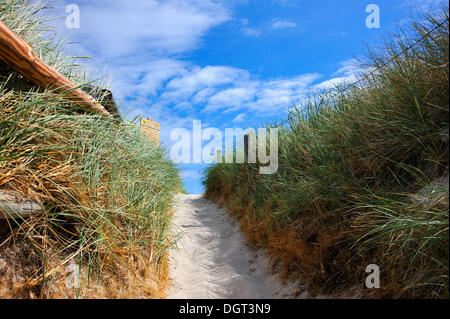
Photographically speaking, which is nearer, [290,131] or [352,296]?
[352,296]

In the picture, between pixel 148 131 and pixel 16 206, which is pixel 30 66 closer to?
pixel 16 206

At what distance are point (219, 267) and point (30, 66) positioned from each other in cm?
309

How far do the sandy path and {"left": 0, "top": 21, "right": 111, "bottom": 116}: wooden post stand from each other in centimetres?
231

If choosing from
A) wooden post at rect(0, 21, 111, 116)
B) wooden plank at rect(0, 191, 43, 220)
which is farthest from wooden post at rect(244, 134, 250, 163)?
wooden plank at rect(0, 191, 43, 220)

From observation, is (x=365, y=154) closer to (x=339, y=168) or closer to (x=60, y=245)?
(x=339, y=168)

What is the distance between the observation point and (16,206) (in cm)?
237

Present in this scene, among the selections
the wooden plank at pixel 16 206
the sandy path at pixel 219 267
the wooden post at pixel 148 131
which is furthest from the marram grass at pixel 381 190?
the wooden post at pixel 148 131

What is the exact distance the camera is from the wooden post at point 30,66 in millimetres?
2598

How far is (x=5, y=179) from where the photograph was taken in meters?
2.43

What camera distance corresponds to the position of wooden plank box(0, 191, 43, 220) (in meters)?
2.32

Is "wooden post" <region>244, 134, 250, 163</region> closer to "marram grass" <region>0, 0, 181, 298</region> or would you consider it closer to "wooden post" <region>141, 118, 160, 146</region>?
"wooden post" <region>141, 118, 160, 146</region>

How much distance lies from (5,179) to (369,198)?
2960 millimetres

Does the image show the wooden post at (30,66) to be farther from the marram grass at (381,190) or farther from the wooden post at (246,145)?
the wooden post at (246,145)
